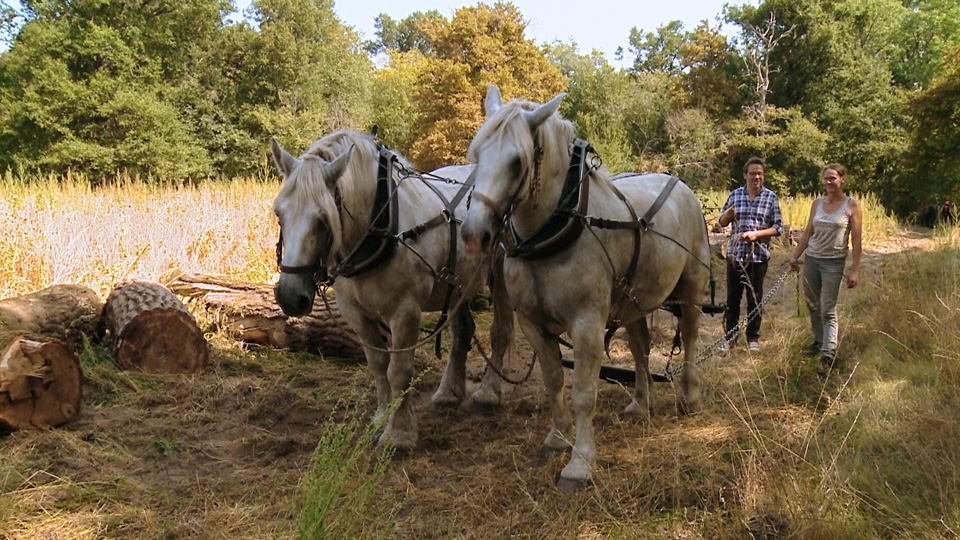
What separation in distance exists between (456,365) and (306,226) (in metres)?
2.11

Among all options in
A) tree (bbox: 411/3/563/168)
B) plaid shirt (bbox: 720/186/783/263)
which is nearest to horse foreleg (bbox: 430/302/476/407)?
plaid shirt (bbox: 720/186/783/263)

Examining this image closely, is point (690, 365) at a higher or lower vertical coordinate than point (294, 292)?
lower

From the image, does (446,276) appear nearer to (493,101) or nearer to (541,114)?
(493,101)

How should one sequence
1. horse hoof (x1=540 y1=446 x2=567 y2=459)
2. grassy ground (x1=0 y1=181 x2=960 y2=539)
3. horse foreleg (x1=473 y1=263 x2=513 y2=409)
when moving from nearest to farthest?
grassy ground (x1=0 y1=181 x2=960 y2=539) < horse hoof (x1=540 y1=446 x2=567 y2=459) < horse foreleg (x1=473 y1=263 x2=513 y2=409)

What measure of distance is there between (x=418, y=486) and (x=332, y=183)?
166 cm

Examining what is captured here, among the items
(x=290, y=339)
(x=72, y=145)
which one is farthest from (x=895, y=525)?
(x=72, y=145)

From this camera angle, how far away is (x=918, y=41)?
95.3 ft

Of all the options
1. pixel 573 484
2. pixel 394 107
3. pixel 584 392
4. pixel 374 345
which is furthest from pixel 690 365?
pixel 394 107

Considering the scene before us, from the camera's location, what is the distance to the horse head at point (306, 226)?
3047mm

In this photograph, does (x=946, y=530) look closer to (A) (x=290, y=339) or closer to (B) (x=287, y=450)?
(B) (x=287, y=450)

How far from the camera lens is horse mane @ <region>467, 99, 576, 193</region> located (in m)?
2.73

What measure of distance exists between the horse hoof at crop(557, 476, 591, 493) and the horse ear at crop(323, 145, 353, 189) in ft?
6.25

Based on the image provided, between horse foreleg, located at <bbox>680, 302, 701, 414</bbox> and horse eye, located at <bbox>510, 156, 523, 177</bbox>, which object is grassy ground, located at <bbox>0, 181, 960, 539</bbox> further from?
horse eye, located at <bbox>510, 156, 523, 177</bbox>

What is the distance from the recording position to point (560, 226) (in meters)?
2.97
